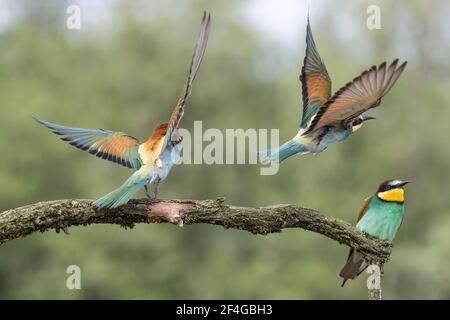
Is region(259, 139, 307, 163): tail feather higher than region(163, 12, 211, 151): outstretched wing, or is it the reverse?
region(163, 12, 211, 151): outstretched wing

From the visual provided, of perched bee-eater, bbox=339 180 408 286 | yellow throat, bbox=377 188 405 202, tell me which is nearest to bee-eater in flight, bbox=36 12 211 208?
perched bee-eater, bbox=339 180 408 286

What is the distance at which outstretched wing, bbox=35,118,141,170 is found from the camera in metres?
4.61

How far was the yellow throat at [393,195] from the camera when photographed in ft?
17.3

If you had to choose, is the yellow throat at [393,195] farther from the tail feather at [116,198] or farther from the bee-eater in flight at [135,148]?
the tail feather at [116,198]

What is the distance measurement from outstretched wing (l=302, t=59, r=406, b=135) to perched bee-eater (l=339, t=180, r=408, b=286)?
0.70m

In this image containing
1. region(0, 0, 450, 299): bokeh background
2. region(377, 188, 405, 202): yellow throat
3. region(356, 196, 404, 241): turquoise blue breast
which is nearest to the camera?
region(356, 196, 404, 241): turquoise blue breast

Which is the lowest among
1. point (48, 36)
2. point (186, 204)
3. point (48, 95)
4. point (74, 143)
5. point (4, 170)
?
point (186, 204)

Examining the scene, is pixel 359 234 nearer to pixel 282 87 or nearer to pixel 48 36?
pixel 282 87

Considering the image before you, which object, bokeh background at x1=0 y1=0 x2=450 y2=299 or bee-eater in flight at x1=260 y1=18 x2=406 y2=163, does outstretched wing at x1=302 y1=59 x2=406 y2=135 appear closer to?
bee-eater in flight at x1=260 y1=18 x2=406 y2=163

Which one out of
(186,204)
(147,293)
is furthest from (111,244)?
(186,204)

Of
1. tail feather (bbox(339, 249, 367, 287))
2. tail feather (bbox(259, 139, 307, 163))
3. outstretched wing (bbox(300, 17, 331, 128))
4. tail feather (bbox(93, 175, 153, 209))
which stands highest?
outstretched wing (bbox(300, 17, 331, 128))

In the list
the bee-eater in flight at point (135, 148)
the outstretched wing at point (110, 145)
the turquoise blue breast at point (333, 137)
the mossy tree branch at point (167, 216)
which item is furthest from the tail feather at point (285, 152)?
the outstretched wing at point (110, 145)
